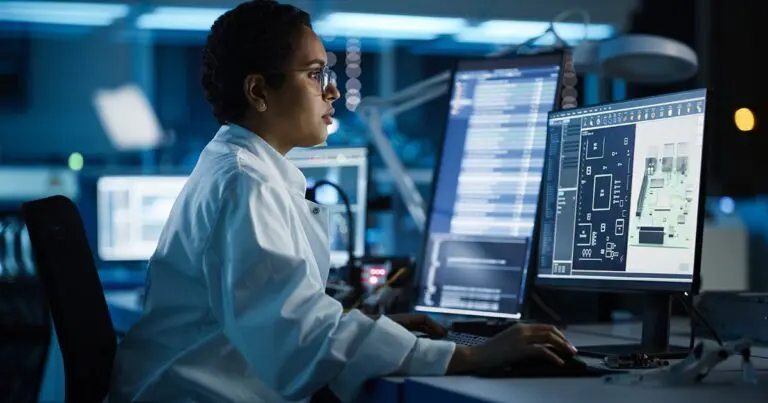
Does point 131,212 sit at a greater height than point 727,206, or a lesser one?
lesser

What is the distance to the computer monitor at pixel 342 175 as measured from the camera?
312 centimetres

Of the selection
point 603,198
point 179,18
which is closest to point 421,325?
point 603,198

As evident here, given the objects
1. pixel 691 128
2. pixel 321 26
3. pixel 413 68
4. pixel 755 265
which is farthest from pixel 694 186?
pixel 413 68

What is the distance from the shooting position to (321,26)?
6.54 metres

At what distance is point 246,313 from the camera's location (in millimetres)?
1344

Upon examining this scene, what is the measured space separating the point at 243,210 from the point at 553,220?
66 cm

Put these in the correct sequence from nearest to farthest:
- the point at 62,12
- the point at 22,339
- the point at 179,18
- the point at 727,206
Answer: the point at 22,339
the point at 727,206
the point at 62,12
the point at 179,18

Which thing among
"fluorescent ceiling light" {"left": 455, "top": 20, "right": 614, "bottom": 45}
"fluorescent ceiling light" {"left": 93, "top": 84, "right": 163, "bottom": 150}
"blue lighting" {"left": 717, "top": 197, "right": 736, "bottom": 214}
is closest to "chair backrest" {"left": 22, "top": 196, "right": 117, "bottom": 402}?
"blue lighting" {"left": 717, "top": 197, "right": 736, "bottom": 214}

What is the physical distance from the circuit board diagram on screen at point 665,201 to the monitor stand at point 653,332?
0.37 feet

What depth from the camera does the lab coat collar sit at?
1568mm

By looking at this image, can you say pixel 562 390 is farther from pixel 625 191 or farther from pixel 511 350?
pixel 625 191

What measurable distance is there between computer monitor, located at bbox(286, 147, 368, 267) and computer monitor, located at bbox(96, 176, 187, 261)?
67cm

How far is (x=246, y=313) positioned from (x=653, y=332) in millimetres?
705

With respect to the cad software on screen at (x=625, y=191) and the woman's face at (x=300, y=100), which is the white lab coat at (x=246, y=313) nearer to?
the woman's face at (x=300, y=100)
